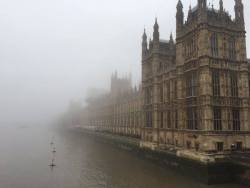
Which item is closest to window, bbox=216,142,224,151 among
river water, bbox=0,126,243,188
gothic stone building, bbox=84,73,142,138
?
river water, bbox=0,126,243,188

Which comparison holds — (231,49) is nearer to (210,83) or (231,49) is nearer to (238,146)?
(210,83)

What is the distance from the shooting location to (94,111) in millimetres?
158500

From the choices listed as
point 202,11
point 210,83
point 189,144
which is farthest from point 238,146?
point 202,11

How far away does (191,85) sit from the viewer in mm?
44875

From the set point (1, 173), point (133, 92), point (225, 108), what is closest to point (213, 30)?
point (225, 108)

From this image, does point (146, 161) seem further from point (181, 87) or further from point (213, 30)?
point (213, 30)

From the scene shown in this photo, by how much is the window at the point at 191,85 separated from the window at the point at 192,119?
8.65 feet

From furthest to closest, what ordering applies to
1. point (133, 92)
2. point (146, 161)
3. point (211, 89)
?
point (133, 92), point (146, 161), point (211, 89)

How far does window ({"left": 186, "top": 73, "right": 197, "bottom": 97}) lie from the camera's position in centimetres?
4406

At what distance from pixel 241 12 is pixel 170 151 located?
28255 mm

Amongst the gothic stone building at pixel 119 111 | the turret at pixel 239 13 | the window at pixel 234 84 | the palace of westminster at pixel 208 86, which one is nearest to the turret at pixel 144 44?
the palace of westminster at pixel 208 86

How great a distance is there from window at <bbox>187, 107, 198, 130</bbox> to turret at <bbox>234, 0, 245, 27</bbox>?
58.0 feet

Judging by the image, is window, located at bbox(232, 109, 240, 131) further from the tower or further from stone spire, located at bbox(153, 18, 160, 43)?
stone spire, located at bbox(153, 18, 160, 43)

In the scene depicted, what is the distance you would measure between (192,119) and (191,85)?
5.94 metres
